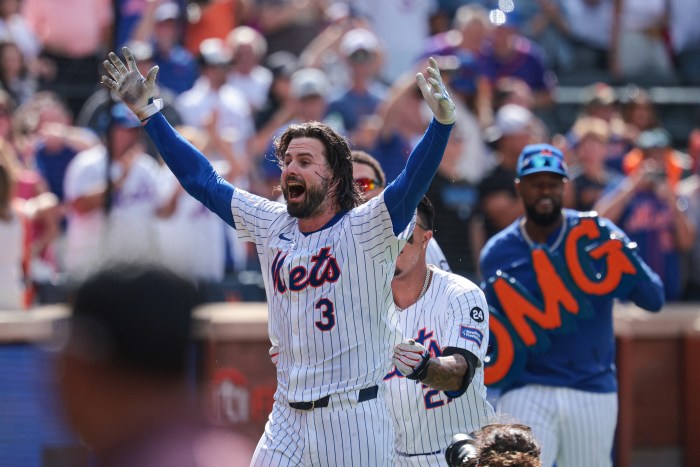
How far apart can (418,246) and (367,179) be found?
2.41 ft

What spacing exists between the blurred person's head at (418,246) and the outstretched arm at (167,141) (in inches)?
30.3

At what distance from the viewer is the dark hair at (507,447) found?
3844 millimetres

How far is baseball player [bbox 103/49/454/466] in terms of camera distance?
454 centimetres

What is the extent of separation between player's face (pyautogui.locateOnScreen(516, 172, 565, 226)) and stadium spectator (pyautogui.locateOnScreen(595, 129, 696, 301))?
267cm

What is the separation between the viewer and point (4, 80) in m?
10.4

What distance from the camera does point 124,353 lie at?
252cm

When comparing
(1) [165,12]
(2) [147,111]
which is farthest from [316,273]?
(1) [165,12]

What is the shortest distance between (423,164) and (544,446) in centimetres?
236

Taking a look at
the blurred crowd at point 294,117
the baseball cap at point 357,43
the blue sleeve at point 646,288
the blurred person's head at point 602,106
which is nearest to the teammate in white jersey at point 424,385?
the blue sleeve at point 646,288

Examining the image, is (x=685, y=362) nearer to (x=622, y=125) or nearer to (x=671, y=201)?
(x=671, y=201)

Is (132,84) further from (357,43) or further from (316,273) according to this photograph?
(357,43)

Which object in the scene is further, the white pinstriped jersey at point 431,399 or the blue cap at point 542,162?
the blue cap at point 542,162

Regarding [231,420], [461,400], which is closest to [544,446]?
[461,400]

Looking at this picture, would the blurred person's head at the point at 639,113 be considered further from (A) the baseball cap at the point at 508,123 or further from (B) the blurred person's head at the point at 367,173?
(B) the blurred person's head at the point at 367,173
